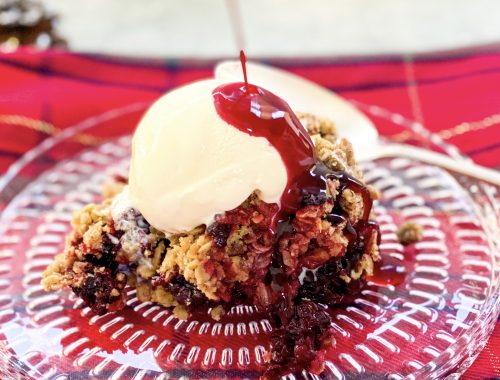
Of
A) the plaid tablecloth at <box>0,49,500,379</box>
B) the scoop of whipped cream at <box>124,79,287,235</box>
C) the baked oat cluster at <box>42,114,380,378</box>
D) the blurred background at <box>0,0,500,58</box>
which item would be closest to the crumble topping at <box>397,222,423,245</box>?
the baked oat cluster at <box>42,114,380,378</box>

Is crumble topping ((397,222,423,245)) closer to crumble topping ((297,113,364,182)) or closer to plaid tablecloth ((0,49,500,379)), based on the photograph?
crumble topping ((297,113,364,182))

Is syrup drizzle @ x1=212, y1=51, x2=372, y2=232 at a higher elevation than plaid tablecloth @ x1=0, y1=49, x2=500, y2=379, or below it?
below

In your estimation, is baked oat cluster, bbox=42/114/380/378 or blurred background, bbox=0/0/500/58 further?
blurred background, bbox=0/0/500/58

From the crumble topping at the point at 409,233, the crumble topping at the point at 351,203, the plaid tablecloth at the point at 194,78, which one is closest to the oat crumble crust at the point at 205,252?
the crumble topping at the point at 351,203

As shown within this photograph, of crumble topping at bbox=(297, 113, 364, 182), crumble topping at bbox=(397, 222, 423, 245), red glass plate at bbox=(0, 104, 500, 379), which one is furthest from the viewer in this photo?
crumble topping at bbox=(397, 222, 423, 245)

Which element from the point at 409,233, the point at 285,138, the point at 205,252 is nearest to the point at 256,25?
the point at 409,233

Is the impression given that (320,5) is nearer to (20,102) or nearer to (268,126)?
(20,102)

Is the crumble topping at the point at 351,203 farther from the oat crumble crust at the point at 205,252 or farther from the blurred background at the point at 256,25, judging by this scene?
the blurred background at the point at 256,25
